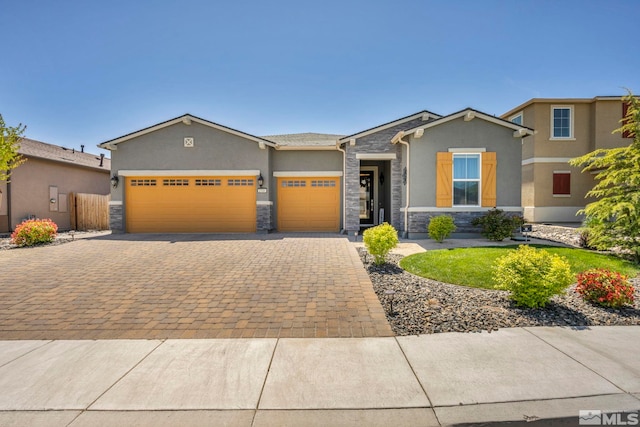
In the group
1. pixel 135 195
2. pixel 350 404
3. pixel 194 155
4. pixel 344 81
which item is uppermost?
pixel 344 81

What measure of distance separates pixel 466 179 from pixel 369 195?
5.76 meters

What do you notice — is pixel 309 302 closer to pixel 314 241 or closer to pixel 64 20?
pixel 314 241

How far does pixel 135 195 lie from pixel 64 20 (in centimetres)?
702

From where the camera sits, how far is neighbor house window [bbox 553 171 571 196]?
664 inches

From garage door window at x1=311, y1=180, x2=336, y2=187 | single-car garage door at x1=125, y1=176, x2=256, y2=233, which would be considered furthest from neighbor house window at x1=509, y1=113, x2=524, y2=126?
single-car garage door at x1=125, y1=176, x2=256, y2=233

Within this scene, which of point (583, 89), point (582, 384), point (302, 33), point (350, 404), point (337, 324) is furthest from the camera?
point (583, 89)

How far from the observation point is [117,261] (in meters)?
7.98

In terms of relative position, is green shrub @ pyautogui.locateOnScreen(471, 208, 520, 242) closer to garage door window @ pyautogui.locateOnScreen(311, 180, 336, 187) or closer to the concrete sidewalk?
garage door window @ pyautogui.locateOnScreen(311, 180, 336, 187)

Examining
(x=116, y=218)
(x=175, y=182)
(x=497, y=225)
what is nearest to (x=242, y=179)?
(x=175, y=182)

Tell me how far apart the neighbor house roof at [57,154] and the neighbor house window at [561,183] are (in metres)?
28.4

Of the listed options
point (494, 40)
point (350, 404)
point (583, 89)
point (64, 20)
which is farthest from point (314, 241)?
point (583, 89)

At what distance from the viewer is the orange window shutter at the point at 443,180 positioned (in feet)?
36.9

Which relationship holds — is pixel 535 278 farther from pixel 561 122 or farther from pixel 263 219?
pixel 561 122

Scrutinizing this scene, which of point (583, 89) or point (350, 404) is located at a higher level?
point (583, 89)
